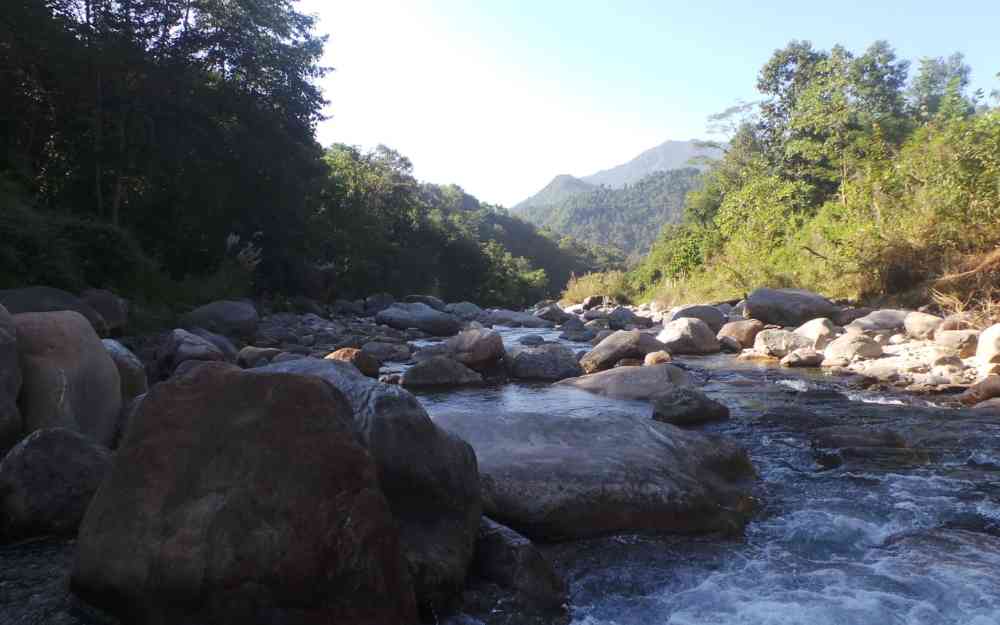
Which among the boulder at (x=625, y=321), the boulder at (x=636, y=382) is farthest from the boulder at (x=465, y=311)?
the boulder at (x=636, y=382)

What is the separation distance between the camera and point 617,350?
9328 mm

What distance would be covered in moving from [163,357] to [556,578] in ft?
20.3

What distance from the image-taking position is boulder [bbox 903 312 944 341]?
9.21m

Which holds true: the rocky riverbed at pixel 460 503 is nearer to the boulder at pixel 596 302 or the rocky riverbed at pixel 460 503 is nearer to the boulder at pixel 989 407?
the boulder at pixel 989 407

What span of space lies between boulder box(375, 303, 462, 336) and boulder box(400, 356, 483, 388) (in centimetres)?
689

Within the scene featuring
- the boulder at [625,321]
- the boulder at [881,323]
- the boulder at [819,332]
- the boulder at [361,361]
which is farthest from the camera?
the boulder at [625,321]

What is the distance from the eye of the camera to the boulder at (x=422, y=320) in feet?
49.5

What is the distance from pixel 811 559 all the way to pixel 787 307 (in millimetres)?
9952

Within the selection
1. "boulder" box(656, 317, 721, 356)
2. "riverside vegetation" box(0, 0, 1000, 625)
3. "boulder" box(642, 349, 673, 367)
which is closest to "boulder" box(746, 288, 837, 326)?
"riverside vegetation" box(0, 0, 1000, 625)

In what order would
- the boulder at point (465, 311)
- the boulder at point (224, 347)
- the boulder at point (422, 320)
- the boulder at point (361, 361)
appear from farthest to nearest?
the boulder at point (465, 311), the boulder at point (422, 320), the boulder at point (224, 347), the boulder at point (361, 361)

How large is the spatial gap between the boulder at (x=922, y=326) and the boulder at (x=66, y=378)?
32.2 ft

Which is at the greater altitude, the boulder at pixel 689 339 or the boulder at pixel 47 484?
the boulder at pixel 47 484

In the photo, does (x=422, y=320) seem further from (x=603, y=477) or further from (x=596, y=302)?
(x=596, y=302)

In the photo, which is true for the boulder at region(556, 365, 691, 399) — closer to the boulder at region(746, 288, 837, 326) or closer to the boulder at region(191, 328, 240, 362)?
the boulder at region(191, 328, 240, 362)
